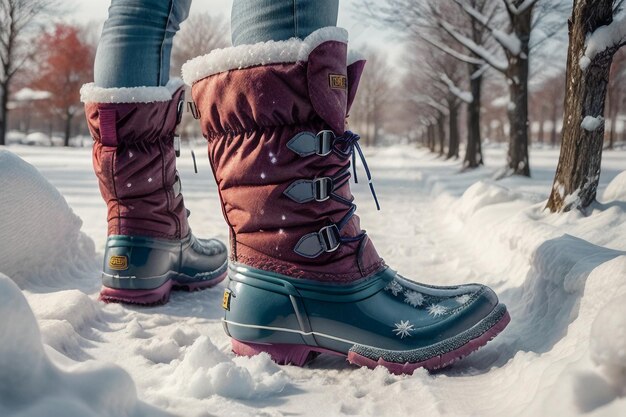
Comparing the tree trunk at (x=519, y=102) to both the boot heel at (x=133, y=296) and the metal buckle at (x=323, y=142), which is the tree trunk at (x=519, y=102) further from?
the metal buckle at (x=323, y=142)

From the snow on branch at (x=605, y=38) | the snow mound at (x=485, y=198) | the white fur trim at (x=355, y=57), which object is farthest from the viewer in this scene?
the snow mound at (x=485, y=198)

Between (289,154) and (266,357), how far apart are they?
0.54 m

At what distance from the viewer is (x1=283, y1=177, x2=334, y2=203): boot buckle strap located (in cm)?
153

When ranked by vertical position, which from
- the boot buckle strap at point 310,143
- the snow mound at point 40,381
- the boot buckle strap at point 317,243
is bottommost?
the snow mound at point 40,381

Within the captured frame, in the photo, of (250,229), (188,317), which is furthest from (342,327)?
(188,317)

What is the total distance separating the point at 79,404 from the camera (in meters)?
0.86

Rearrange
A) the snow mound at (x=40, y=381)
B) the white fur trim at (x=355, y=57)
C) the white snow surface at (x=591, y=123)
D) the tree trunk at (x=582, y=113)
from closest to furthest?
the snow mound at (x=40, y=381) < the white fur trim at (x=355, y=57) < the tree trunk at (x=582, y=113) < the white snow surface at (x=591, y=123)

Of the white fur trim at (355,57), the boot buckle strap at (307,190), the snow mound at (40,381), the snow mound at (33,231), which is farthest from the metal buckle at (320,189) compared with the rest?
the snow mound at (33,231)

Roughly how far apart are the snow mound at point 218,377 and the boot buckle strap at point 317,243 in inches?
12.7

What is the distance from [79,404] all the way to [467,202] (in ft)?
14.3

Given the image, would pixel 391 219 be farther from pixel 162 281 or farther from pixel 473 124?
pixel 473 124

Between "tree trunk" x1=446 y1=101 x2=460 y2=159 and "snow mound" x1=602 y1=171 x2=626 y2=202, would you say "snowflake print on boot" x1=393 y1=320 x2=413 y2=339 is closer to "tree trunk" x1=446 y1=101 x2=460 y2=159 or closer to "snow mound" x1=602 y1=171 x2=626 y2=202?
"snow mound" x1=602 y1=171 x2=626 y2=202

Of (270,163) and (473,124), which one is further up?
(473,124)

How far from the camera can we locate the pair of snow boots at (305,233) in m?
1.47
